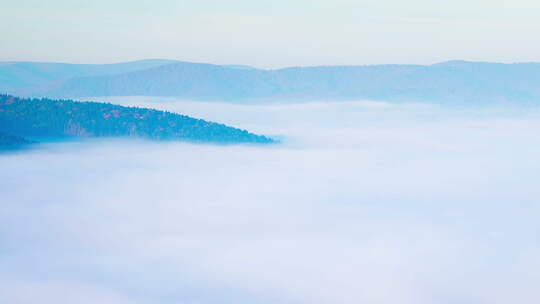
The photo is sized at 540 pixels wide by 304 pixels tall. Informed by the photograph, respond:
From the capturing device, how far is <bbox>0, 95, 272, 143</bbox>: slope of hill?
116 m

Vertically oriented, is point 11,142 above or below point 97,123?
below

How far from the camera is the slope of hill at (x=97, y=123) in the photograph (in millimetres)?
115938

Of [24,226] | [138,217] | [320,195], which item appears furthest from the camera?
[320,195]

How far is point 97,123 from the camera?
131125 mm

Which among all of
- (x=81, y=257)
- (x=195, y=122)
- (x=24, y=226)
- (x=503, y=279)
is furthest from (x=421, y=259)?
(x=195, y=122)

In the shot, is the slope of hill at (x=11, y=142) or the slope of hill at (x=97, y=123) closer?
the slope of hill at (x=11, y=142)

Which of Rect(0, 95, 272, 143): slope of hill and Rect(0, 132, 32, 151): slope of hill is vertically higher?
Rect(0, 95, 272, 143): slope of hill

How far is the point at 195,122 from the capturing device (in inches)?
5876

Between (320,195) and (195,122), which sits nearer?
(320,195)

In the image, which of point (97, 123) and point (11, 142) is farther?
point (97, 123)

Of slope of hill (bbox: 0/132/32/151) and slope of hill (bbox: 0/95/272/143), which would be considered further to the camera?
slope of hill (bbox: 0/95/272/143)

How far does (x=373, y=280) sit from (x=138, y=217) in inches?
1418

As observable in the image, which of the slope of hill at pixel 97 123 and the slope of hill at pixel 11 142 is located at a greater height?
the slope of hill at pixel 97 123

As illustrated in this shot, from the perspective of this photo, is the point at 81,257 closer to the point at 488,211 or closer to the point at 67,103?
the point at 488,211
